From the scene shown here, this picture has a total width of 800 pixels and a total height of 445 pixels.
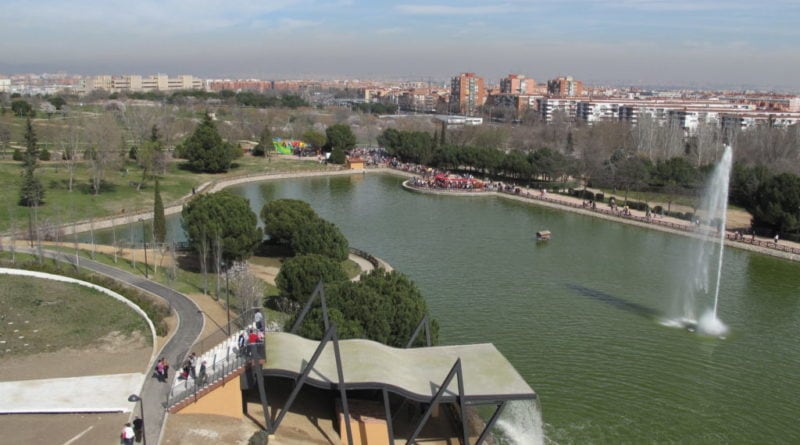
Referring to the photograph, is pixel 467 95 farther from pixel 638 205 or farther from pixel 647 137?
pixel 638 205

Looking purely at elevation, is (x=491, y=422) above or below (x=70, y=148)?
below

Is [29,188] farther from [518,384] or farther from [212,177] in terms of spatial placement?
[518,384]

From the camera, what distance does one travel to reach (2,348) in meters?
18.2

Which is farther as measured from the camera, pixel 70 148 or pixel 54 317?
pixel 70 148

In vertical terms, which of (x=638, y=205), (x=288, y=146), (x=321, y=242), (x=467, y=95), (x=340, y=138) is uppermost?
(x=467, y=95)

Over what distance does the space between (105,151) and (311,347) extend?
36580mm

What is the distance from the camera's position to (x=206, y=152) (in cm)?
5491

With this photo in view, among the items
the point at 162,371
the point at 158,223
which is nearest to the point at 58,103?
the point at 158,223

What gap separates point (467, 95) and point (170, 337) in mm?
147028

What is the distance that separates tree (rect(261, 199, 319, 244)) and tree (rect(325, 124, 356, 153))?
3680 cm

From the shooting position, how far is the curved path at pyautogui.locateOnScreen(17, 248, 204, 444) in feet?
47.9

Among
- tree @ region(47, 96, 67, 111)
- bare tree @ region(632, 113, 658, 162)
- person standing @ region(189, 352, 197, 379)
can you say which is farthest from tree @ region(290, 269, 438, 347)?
tree @ region(47, 96, 67, 111)

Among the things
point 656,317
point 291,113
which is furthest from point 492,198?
point 291,113

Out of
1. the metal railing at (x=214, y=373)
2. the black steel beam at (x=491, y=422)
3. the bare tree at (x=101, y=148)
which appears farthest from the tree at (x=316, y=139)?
the black steel beam at (x=491, y=422)
